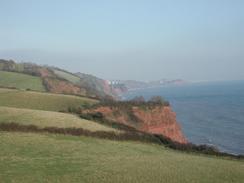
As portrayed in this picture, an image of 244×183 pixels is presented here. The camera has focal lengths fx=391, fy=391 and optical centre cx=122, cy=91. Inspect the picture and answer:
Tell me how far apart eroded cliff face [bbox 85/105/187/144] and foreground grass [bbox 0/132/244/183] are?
41.0 meters

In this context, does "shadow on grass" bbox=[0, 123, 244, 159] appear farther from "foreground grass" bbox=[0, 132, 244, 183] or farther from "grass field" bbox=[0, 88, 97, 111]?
"grass field" bbox=[0, 88, 97, 111]

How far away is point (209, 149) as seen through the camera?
38875mm

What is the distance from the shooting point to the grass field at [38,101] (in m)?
73.8

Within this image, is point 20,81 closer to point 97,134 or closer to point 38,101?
point 38,101

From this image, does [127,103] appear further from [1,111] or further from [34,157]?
[34,157]

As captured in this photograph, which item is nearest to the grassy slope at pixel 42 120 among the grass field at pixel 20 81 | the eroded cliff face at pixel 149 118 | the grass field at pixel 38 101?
the grass field at pixel 38 101

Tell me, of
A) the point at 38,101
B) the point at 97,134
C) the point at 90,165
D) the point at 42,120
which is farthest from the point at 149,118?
the point at 90,165

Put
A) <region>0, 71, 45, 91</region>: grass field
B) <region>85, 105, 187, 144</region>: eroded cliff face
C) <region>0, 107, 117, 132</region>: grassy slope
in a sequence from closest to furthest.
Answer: <region>0, 107, 117, 132</region>: grassy slope, <region>85, 105, 187, 144</region>: eroded cliff face, <region>0, 71, 45, 91</region>: grass field

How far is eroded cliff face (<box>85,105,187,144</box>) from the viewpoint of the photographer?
250 feet

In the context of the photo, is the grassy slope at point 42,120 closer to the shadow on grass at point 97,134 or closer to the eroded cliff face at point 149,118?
the shadow on grass at point 97,134

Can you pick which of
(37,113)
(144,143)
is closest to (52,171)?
(144,143)

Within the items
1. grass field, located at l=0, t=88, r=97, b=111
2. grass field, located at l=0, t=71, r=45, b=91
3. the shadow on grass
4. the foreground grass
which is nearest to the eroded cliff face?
grass field, located at l=0, t=88, r=97, b=111

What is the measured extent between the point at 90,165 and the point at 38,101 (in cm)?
5503

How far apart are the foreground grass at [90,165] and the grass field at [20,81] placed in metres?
86.8
